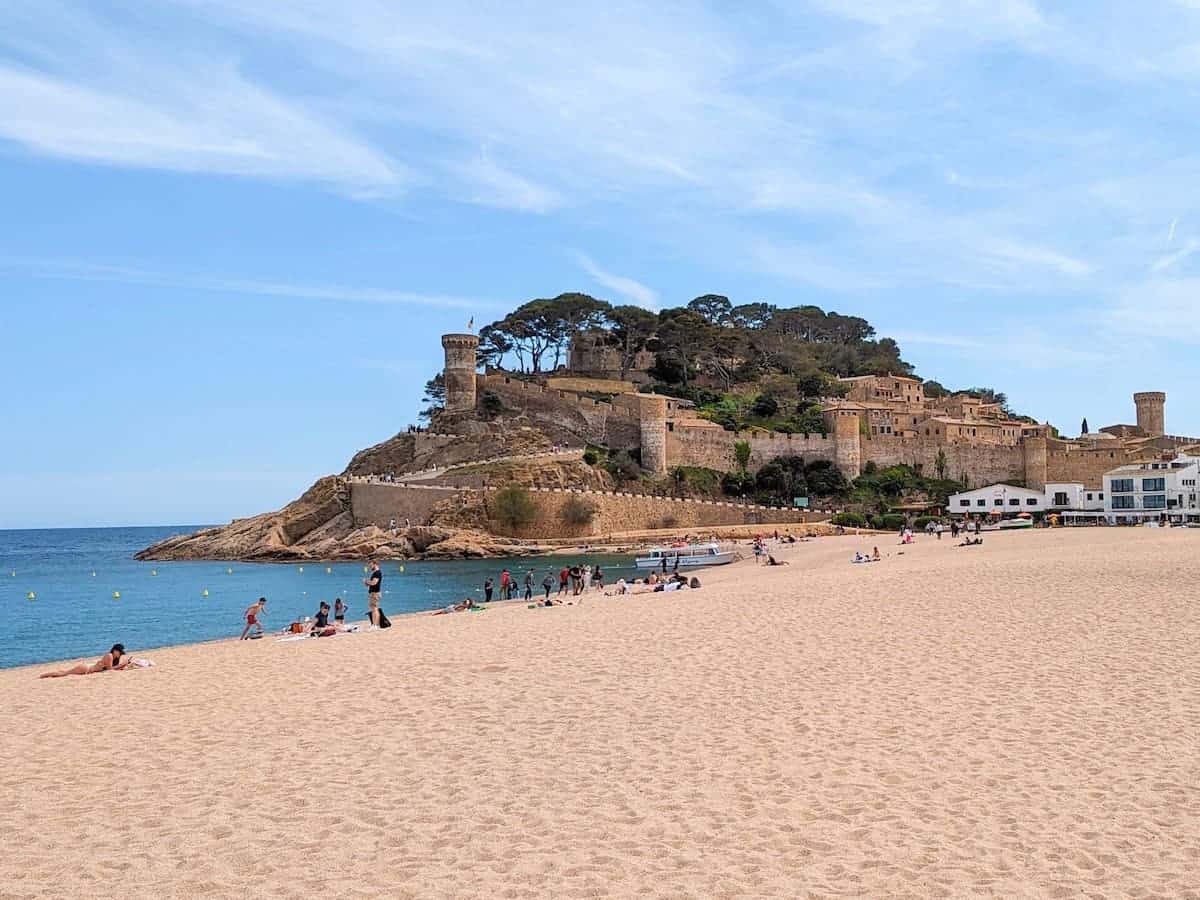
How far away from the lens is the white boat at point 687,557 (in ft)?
119

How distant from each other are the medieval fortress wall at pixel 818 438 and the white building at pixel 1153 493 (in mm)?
5744

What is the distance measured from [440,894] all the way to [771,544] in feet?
129

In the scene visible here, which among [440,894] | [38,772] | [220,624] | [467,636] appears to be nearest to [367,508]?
[220,624]

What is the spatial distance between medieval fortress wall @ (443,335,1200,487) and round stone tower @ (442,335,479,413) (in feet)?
0.19

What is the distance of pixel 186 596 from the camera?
33.7 m

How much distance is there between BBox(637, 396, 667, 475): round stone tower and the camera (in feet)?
183

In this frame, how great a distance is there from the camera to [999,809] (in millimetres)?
6129

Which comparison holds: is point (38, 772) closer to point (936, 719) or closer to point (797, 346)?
point (936, 719)

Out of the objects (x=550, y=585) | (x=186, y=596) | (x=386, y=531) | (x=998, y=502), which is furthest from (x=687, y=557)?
(x=998, y=502)

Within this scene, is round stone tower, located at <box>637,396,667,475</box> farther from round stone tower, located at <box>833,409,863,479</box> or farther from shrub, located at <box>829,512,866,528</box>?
round stone tower, located at <box>833,409,863,479</box>

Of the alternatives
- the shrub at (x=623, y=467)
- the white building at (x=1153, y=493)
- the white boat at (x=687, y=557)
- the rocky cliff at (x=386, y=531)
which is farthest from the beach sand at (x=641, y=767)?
the shrub at (x=623, y=467)

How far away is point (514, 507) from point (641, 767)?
41.6 metres

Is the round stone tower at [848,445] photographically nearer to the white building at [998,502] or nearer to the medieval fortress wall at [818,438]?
the medieval fortress wall at [818,438]

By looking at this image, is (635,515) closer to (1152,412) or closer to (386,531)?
(386,531)
